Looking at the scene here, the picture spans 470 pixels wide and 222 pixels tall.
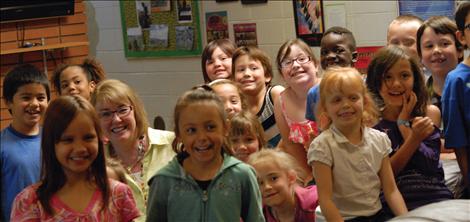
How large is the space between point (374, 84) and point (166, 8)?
10.9 feet

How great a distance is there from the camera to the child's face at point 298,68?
3574mm

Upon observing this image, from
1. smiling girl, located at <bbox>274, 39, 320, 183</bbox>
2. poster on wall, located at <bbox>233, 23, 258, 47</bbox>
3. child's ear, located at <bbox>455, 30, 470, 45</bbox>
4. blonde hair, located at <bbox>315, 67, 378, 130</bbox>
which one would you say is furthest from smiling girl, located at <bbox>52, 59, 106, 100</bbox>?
child's ear, located at <bbox>455, 30, 470, 45</bbox>

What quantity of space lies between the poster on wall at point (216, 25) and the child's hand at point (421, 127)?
120 inches

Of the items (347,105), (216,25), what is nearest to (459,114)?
(347,105)

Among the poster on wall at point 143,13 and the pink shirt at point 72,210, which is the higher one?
the poster on wall at point 143,13

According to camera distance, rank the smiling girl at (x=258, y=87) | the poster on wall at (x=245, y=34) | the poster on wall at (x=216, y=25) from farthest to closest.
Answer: the poster on wall at (x=216, y=25) < the poster on wall at (x=245, y=34) < the smiling girl at (x=258, y=87)

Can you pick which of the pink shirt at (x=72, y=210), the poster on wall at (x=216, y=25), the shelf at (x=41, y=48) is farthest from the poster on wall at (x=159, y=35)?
the pink shirt at (x=72, y=210)

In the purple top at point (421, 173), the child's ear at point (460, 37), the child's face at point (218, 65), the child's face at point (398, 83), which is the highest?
the child's ear at point (460, 37)

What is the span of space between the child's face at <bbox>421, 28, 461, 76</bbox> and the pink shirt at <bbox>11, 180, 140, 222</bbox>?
166 cm

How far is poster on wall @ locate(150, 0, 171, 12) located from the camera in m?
6.04

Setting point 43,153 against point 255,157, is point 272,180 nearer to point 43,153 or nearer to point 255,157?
point 255,157

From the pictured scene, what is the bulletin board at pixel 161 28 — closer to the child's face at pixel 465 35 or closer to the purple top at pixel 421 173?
the child's face at pixel 465 35

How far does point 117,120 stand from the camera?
3.02 meters

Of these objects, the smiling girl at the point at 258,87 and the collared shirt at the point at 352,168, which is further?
the smiling girl at the point at 258,87
